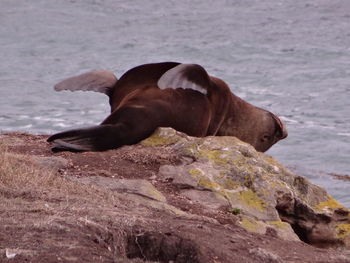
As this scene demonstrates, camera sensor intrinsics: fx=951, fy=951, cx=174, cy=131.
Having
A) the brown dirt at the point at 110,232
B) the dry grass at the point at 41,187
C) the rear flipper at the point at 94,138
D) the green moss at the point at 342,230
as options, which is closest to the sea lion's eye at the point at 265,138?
the green moss at the point at 342,230

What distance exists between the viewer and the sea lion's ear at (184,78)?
7926 millimetres

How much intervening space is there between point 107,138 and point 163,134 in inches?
20.3

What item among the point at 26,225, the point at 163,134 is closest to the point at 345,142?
the point at 163,134

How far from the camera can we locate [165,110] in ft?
27.1

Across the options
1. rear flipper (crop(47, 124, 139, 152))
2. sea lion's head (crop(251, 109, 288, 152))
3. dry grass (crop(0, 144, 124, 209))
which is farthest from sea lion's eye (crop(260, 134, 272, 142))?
dry grass (crop(0, 144, 124, 209))

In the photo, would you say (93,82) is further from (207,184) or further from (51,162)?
(207,184)

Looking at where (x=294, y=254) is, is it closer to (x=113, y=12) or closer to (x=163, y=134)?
(x=163, y=134)

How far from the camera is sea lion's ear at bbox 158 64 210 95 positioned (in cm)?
793

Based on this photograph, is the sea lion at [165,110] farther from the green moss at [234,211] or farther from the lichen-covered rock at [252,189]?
the green moss at [234,211]

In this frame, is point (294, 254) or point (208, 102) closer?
point (294, 254)

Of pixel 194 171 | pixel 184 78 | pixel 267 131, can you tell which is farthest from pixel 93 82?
pixel 194 171

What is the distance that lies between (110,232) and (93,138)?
9.03 ft

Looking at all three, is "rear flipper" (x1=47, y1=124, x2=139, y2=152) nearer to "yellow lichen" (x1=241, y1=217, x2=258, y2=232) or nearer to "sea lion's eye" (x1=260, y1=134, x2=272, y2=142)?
"yellow lichen" (x1=241, y1=217, x2=258, y2=232)

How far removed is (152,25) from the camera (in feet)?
77.6
